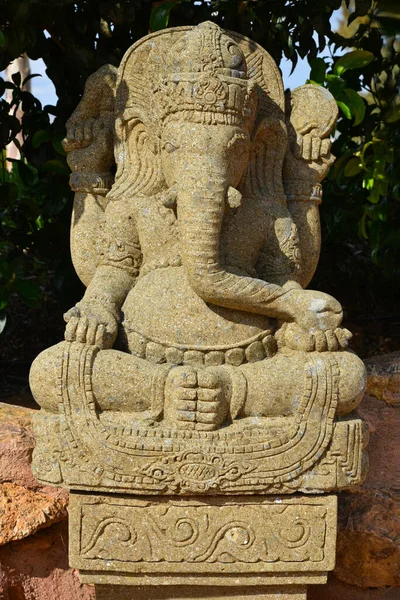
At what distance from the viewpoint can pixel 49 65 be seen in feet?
14.7

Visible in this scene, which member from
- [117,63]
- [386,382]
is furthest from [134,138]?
[386,382]

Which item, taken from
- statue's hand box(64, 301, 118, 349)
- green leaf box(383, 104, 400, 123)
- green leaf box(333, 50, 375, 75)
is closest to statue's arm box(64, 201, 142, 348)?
statue's hand box(64, 301, 118, 349)

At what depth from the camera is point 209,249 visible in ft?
10.7

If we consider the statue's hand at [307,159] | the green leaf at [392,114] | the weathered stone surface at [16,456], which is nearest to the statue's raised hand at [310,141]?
the statue's hand at [307,159]

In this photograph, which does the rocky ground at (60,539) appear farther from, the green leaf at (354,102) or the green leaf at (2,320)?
the green leaf at (354,102)

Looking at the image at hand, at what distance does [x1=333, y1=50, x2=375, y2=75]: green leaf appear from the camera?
4242 millimetres

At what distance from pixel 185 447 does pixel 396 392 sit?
1422 mm

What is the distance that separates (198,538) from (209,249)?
93 centimetres

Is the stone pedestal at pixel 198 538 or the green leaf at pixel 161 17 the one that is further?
the green leaf at pixel 161 17

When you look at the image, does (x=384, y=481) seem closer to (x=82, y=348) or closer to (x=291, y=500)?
(x=291, y=500)

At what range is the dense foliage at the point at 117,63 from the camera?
422 centimetres

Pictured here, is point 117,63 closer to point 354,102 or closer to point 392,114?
point 354,102

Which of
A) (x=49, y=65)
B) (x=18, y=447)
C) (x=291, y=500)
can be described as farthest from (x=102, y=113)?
(x=291, y=500)

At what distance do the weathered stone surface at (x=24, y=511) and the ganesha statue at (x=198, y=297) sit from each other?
1.54 feet
